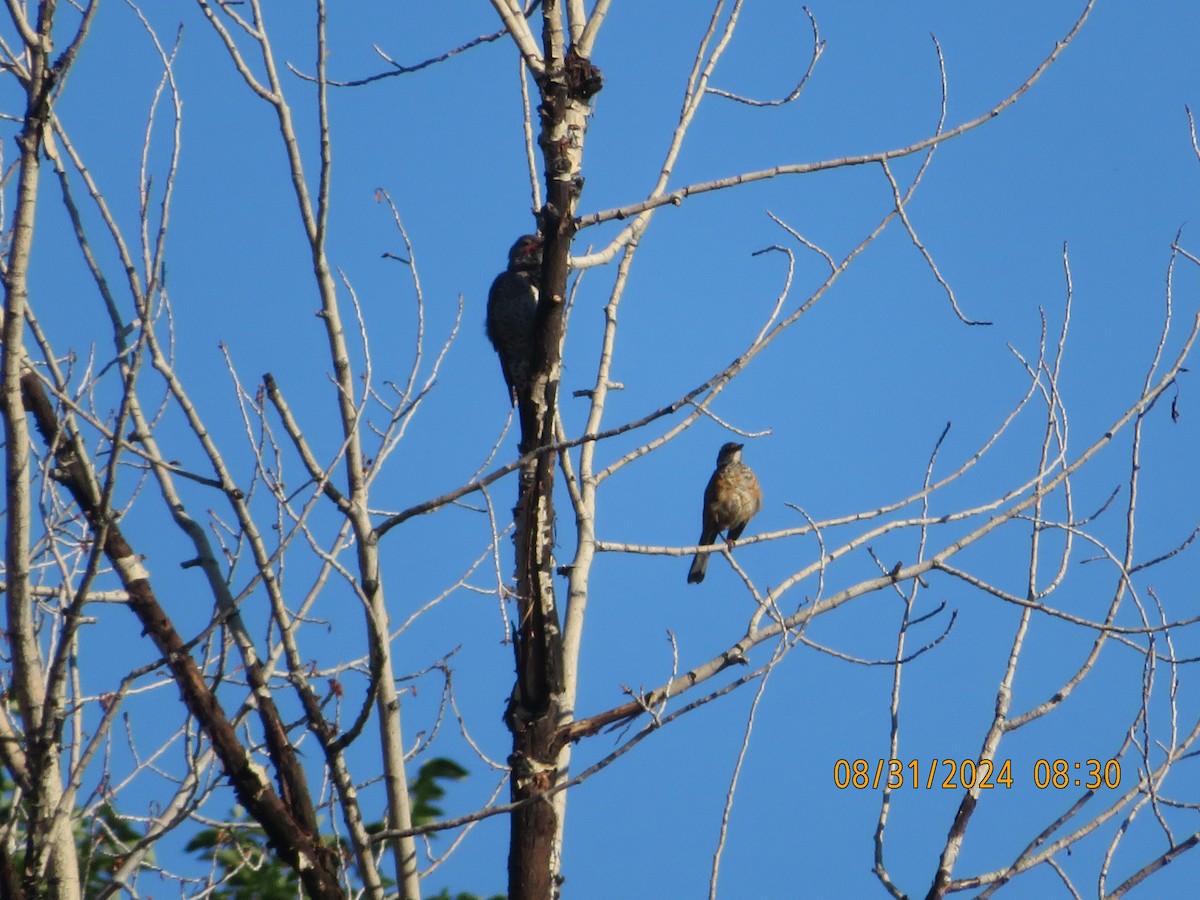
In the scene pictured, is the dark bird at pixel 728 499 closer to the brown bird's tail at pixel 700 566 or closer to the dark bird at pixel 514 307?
the brown bird's tail at pixel 700 566

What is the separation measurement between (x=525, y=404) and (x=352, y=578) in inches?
28.1

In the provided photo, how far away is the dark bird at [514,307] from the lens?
263 inches

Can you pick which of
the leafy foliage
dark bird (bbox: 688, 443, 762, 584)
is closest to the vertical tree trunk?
the leafy foliage

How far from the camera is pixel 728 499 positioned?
7.35 meters

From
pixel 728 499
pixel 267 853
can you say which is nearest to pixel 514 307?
pixel 728 499

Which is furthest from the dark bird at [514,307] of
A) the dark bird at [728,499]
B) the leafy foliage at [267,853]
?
the leafy foliage at [267,853]

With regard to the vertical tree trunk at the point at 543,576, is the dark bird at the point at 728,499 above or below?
above

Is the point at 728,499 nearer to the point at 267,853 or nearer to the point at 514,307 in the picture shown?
the point at 514,307

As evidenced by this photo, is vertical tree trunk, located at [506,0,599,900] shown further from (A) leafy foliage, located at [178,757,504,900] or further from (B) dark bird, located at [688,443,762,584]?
(B) dark bird, located at [688,443,762,584]

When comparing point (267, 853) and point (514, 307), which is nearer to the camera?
point (267, 853)

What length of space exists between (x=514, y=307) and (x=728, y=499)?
163 cm

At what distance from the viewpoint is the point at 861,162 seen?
3.23m

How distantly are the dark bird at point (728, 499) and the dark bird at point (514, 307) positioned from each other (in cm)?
141

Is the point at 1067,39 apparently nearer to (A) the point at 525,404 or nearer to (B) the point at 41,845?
(A) the point at 525,404
